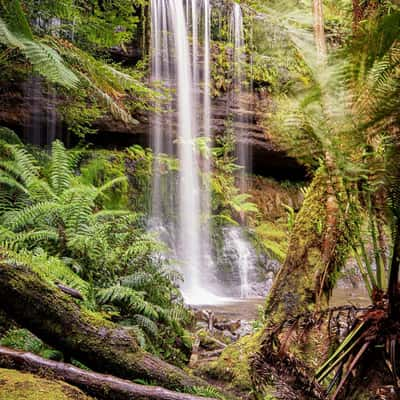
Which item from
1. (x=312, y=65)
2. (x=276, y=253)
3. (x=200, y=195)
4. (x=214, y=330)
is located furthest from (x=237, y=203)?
(x=312, y=65)

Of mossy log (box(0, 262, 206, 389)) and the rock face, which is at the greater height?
the rock face

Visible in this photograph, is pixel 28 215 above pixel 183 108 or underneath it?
underneath

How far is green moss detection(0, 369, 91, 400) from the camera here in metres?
1.20

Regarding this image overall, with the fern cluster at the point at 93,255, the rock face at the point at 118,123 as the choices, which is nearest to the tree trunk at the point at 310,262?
the fern cluster at the point at 93,255

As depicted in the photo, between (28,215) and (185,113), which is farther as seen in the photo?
(185,113)

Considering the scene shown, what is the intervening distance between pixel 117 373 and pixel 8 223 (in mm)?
2088

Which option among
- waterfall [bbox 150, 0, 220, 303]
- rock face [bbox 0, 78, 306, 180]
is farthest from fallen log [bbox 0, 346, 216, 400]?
waterfall [bbox 150, 0, 220, 303]

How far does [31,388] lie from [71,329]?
1.15 feet

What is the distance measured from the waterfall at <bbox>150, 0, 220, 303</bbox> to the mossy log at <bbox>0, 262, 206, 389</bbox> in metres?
6.70

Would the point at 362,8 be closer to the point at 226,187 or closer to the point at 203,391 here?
the point at 203,391

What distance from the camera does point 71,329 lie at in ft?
5.20

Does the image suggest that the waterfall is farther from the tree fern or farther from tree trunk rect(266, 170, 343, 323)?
tree trunk rect(266, 170, 343, 323)

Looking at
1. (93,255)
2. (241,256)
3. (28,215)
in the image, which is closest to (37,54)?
(28,215)

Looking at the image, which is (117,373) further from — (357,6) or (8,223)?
(357,6)
